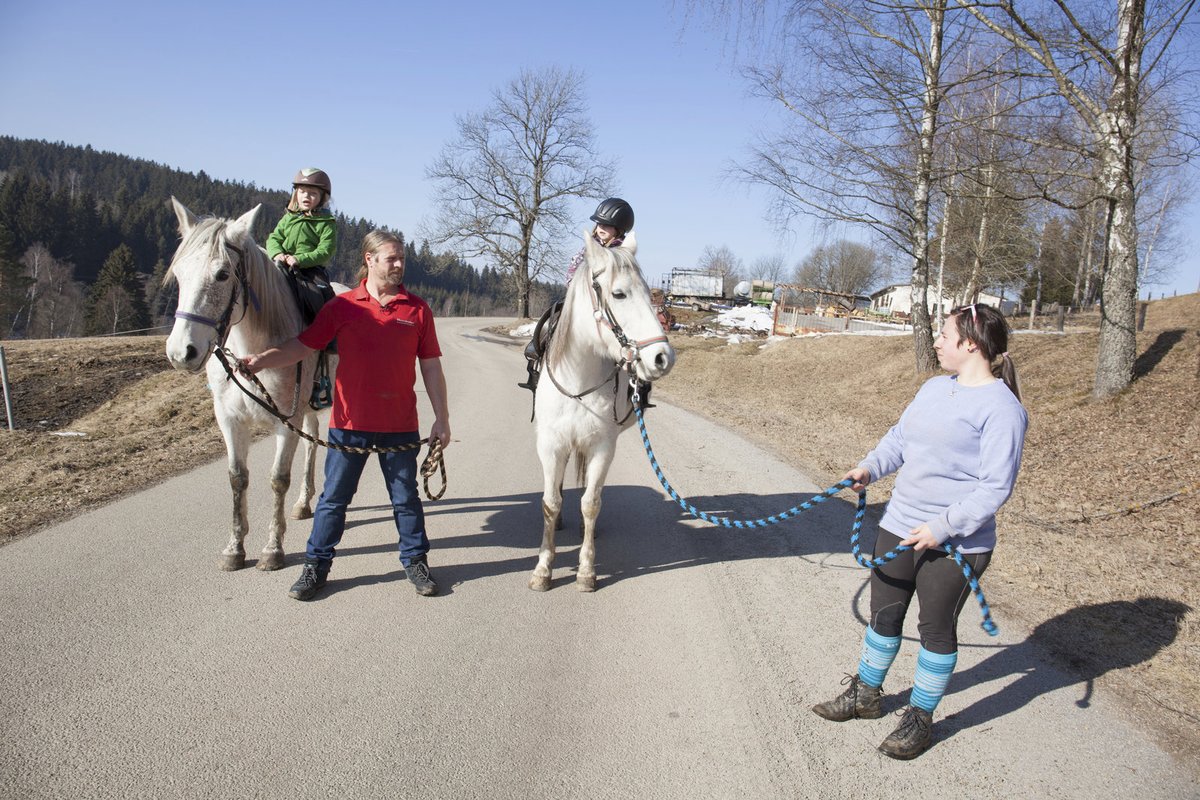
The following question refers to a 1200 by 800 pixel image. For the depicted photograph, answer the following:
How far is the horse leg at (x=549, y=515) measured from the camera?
4.71 meters

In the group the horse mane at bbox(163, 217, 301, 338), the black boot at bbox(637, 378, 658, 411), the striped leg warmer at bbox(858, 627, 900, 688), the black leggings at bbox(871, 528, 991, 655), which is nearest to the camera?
the black leggings at bbox(871, 528, 991, 655)

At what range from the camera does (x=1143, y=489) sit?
22.6 ft

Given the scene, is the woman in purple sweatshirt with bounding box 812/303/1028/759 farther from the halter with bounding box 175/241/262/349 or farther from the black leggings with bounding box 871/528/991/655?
the halter with bounding box 175/241/262/349

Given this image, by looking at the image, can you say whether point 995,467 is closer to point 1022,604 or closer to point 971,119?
point 1022,604

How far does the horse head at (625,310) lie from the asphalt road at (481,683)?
1.74 meters

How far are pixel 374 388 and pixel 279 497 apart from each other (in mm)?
1262

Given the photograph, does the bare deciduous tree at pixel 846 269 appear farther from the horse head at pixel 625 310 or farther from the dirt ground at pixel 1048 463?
the horse head at pixel 625 310

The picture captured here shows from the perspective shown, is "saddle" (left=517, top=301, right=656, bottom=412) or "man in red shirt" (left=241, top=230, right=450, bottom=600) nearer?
"man in red shirt" (left=241, top=230, right=450, bottom=600)

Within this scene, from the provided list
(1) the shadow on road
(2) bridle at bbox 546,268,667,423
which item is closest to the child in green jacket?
(2) bridle at bbox 546,268,667,423

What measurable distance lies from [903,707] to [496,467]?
540 cm

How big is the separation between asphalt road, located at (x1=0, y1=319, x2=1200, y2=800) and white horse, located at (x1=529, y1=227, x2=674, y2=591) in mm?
563

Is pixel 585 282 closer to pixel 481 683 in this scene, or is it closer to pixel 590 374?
pixel 590 374

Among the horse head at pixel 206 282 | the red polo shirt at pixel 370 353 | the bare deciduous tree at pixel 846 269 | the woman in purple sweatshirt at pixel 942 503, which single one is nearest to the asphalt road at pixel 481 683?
the woman in purple sweatshirt at pixel 942 503

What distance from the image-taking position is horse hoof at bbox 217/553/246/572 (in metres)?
4.61
